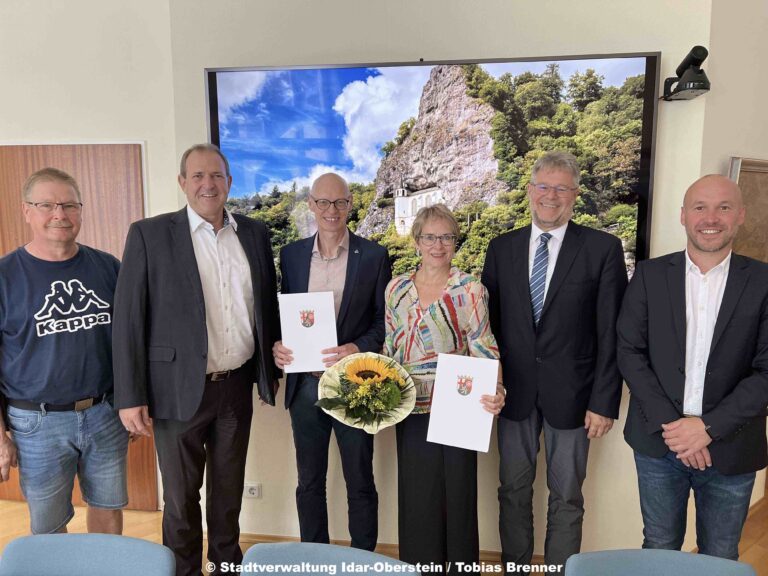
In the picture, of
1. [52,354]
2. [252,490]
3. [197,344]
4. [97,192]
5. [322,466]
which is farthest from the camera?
[97,192]

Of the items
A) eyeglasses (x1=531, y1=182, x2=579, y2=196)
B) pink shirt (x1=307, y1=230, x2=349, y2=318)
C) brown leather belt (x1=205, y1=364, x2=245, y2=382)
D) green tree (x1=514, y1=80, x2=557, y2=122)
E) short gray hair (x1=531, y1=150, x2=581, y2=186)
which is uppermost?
green tree (x1=514, y1=80, x2=557, y2=122)

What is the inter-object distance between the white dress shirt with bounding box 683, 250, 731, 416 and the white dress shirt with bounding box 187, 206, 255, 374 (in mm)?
1746

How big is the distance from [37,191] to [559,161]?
6.78ft

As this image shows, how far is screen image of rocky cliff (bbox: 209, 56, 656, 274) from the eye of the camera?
2.56m

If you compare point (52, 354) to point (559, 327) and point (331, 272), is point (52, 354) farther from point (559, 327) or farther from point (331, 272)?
point (559, 327)

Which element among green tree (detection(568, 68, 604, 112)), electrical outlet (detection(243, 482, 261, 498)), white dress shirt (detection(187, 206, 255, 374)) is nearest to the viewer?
white dress shirt (detection(187, 206, 255, 374))

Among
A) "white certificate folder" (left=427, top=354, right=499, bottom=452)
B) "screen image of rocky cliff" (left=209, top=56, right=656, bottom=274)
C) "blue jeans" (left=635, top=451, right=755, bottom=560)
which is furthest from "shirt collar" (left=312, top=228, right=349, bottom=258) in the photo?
"blue jeans" (left=635, top=451, right=755, bottom=560)

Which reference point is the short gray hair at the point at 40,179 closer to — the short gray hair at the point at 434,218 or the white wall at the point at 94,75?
the white wall at the point at 94,75

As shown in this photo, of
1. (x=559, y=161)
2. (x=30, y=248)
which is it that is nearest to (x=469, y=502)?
(x=559, y=161)

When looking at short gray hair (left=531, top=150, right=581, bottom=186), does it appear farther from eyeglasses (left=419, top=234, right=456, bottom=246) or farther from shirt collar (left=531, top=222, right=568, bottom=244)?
eyeglasses (left=419, top=234, right=456, bottom=246)

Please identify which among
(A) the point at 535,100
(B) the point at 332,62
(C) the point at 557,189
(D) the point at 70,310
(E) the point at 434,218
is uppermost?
(B) the point at 332,62

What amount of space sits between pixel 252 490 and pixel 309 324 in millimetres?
1388

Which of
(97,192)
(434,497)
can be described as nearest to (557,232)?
(434,497)

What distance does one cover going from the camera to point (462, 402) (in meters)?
2.05
